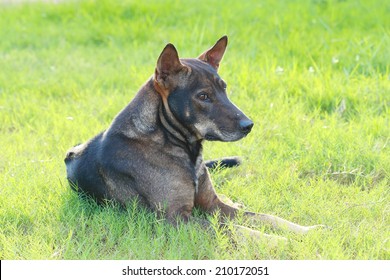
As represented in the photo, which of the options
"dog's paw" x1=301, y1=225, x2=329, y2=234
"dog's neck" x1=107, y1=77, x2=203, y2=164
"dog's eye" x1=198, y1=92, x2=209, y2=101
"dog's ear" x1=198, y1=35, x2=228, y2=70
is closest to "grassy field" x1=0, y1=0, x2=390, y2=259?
"dog's paw" x1=301, y1=225, x2=329, y2=234

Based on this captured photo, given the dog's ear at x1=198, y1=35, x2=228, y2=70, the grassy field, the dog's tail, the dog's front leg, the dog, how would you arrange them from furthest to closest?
1. the dog's tail
2. the dog's ear at x1=198, y1=35, x2=228, y2=70
3. the dog's front leg
4. the dog
5. the grassy field

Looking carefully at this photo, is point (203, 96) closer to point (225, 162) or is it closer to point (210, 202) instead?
point (210, 202)

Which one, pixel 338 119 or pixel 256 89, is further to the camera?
pixel 256 89

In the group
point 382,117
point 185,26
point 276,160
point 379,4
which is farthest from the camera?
point 379,4

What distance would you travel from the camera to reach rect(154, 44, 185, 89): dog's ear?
4.42 meters

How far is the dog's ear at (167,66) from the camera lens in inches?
174

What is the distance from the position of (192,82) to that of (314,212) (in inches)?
48.8

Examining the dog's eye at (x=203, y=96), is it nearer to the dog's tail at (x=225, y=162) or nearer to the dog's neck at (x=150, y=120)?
the dog's neck at (x=150, y=120)

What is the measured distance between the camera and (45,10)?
10461mm

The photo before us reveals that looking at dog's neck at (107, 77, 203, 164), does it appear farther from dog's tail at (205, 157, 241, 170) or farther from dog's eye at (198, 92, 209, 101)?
dog's tail at (205, 157, 241, 170)

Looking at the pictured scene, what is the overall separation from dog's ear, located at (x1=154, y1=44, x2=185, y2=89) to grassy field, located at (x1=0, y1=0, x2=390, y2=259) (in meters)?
0.87

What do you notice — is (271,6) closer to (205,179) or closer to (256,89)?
(256,89)

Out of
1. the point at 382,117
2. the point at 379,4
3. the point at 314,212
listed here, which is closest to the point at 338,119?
the point at 382,117

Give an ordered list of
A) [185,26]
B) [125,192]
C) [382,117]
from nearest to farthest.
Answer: [125,192]
[382,117]
[185,26]
